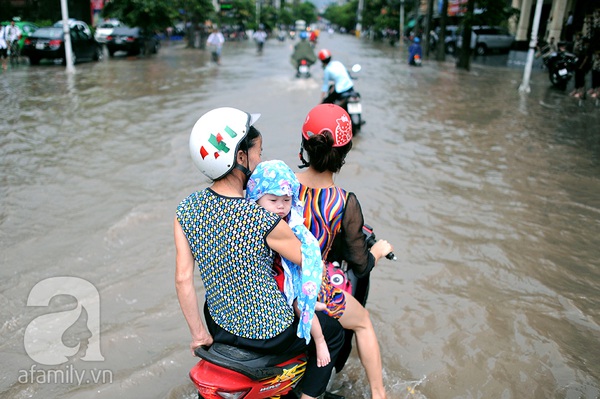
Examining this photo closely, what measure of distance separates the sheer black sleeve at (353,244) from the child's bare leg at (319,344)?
0.44 metres

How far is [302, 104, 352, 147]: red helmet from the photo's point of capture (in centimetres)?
261

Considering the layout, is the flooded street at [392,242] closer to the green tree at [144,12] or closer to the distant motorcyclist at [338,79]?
the distant motorcyclist at [338,79]

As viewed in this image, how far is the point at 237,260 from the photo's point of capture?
209 cm

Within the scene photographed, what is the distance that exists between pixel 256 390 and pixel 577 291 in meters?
3.45

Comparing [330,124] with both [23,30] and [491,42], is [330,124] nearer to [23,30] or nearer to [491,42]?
[23,30]

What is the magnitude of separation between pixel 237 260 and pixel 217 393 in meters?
0.55

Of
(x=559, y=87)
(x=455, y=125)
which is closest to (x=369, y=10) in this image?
(x=559, y=87)

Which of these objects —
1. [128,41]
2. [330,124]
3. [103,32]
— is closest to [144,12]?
[128,41]

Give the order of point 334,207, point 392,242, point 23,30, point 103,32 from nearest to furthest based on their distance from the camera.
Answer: point 334,207
point 392,242
point 23,30
point 103,32

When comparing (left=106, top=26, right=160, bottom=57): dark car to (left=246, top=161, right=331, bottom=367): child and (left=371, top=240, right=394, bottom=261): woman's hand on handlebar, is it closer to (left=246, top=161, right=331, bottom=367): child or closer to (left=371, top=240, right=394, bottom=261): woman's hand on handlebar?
(left=371, top=240, right=394, bottom=261): woman's hand on handlebar

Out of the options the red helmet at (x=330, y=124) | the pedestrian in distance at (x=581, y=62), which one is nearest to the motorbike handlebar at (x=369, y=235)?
the red helmet at (x=330, y=124)

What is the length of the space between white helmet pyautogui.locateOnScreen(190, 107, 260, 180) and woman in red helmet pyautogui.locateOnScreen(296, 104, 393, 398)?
607 millimetres

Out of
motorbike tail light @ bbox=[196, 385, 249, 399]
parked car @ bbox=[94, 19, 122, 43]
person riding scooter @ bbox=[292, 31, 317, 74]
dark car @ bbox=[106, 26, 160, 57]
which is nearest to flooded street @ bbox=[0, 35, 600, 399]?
motorbike tail light @ bbox=[196, 385, 249, 399]

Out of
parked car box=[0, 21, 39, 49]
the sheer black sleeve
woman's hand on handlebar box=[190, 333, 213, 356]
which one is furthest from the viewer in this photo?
parked car box=[0, 21, 39, 49]
